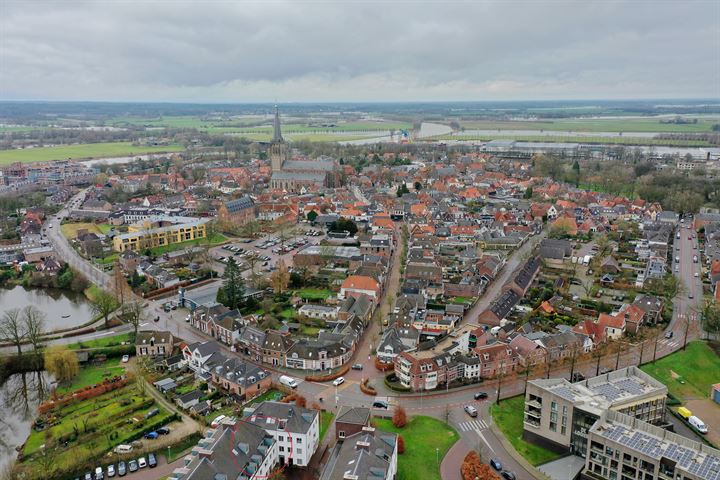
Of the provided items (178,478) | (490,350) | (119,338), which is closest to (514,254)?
(490,350)

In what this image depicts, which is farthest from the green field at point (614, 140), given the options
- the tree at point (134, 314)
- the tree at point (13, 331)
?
the tree at point (13, 331)

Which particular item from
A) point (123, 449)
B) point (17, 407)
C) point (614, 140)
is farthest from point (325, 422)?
point (614, 140)

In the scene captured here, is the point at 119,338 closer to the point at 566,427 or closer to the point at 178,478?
the point at 178,478

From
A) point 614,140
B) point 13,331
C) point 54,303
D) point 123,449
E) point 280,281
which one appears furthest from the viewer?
point 614,140

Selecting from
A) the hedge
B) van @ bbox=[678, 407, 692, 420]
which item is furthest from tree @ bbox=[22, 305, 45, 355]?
van @ bbox=[678, 407, 692, 420]

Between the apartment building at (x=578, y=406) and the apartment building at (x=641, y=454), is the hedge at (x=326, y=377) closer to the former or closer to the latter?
the apartment building at (x=578, y=406)

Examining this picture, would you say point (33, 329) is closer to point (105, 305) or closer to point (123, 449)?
point (105, 305)

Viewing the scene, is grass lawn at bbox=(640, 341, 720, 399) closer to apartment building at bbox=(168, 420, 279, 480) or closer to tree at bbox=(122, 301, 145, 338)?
apartment building at bbox=(168, 420, 279, 480)
